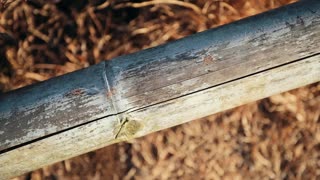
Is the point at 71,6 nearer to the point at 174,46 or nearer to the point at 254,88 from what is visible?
the point at 174,46

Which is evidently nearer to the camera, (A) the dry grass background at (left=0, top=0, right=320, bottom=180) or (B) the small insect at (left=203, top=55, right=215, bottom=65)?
(B) the small insect at (left=203, top=55, right=215, bottom=65)

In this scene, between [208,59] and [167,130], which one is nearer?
[208,59]

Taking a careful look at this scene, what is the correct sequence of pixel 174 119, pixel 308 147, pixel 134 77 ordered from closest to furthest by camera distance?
1. pixel 134 77
2. pixel 174 119
3. pixel 308 147

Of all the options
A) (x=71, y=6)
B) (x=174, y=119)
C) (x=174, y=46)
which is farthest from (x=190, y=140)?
(x=71, y=6)

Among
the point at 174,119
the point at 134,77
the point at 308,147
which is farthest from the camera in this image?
the point at 308,147

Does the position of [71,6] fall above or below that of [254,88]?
above

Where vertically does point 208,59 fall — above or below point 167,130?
below

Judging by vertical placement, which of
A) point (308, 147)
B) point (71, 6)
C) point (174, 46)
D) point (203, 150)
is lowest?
point (308, 147)

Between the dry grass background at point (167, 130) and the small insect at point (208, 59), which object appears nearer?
the small insect at point (208, 59)
